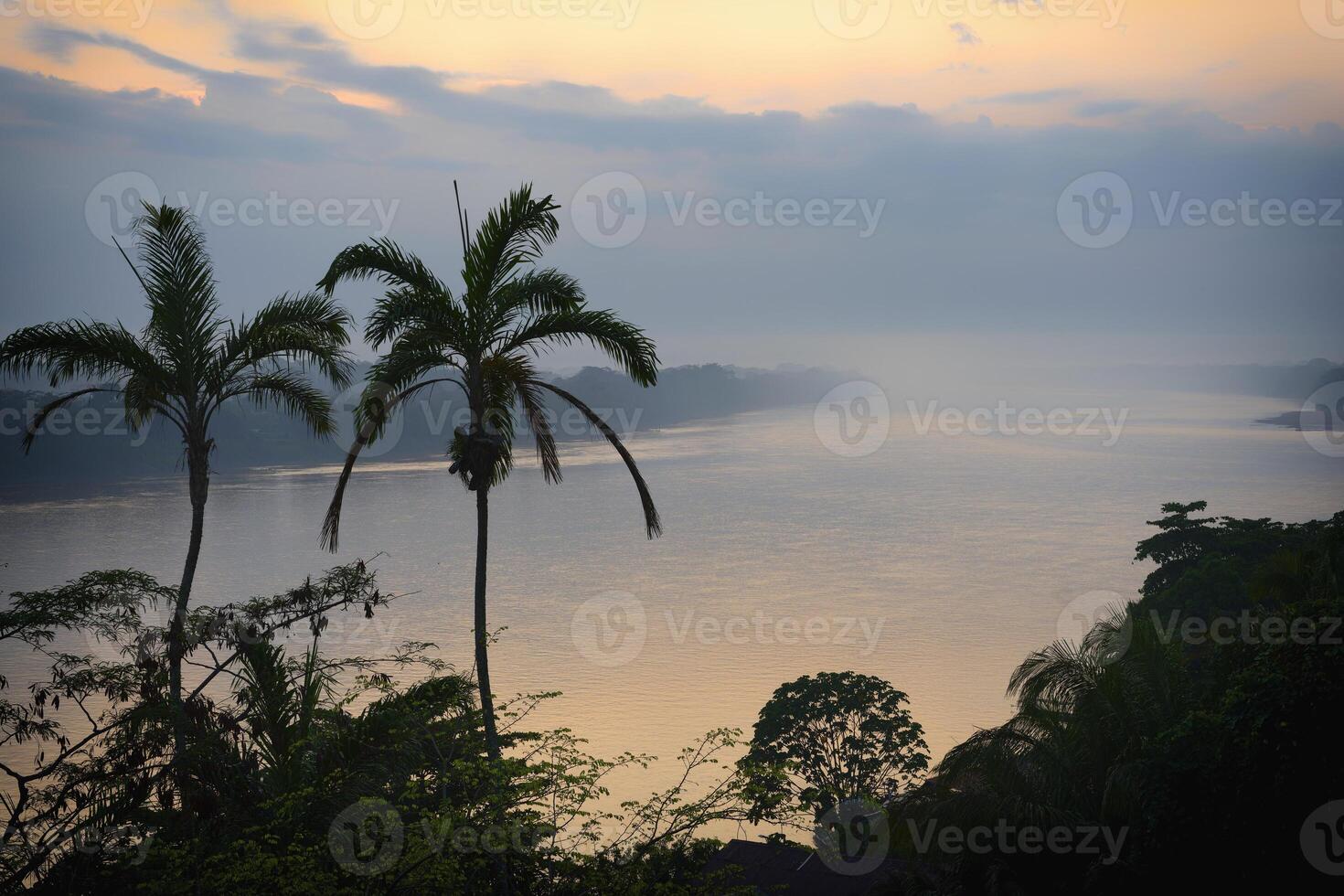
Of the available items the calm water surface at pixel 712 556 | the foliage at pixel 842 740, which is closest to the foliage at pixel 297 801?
the foliage at pixel 842 740

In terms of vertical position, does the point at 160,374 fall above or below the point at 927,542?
above

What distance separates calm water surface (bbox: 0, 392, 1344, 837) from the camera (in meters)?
45.7

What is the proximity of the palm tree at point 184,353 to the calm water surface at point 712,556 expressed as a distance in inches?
664

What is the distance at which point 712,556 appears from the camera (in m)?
73.3

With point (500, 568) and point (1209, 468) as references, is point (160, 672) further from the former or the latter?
point (1209, 468)

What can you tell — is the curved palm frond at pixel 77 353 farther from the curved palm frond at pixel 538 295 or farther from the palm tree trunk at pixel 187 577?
the curved palm frond at pixel 538 295

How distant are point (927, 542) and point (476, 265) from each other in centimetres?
6793

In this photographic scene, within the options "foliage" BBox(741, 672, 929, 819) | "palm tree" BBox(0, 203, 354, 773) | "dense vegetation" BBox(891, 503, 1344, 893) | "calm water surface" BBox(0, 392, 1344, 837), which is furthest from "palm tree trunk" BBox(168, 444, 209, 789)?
"calm water surface" BBox(0, 392, 1344, 837)

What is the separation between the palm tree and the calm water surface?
16.9 metres

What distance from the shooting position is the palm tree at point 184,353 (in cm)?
1379

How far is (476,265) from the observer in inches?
547

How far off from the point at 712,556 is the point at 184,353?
6054 cm

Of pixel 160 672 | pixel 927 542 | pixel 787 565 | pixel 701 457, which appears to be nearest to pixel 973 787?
pixel 160 672

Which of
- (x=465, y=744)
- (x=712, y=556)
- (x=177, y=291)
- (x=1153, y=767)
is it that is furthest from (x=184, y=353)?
(x=712, y=556)
